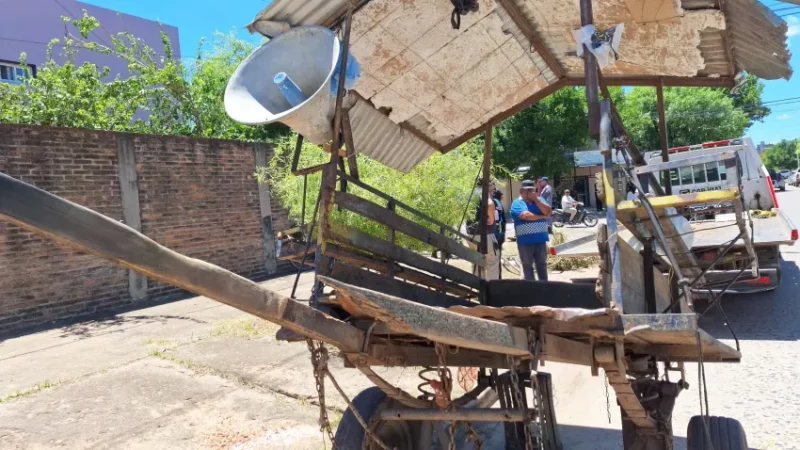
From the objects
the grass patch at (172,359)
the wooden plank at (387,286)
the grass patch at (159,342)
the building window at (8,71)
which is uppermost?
the building window at (8,71)

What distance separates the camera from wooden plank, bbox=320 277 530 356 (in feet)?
6.14

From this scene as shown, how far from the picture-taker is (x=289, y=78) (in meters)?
2.78

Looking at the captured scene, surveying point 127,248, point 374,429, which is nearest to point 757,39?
point 374,429

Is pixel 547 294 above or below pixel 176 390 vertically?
above

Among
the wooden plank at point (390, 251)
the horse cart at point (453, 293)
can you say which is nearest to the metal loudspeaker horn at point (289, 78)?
the horse cart at point (453, 293)

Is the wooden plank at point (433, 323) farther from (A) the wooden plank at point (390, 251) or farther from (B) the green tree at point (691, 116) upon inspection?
(B) the green tree at point (691, 116)

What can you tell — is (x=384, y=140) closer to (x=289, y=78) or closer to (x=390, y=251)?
(x=390, y=251)

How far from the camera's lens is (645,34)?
3.65 meters

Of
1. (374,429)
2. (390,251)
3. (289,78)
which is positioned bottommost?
(374,429)

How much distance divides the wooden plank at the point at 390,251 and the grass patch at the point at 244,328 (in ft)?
12.1

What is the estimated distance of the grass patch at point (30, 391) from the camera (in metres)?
5.10

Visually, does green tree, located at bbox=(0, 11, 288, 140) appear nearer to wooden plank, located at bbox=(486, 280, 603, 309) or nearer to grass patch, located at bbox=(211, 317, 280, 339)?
grass patch, located at bbox=(211, 317, 280, 339)

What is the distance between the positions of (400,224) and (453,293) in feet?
2.79

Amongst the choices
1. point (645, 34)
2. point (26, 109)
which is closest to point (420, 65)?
point (645, 34)
